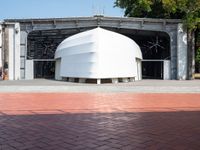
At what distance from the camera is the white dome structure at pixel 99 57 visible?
28.0 m

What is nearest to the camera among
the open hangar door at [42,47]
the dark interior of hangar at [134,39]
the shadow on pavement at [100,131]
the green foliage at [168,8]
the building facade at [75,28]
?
the shadow on pavement at [100,131]

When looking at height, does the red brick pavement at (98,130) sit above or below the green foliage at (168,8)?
below

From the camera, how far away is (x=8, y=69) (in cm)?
3597

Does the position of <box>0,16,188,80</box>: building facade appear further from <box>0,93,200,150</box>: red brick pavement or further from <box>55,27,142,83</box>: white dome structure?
<box>0,93,200,150</box>: red brick pavement

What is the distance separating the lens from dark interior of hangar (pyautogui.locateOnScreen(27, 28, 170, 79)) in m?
40.0

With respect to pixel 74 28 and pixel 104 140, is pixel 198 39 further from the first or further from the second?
pixel 104 140

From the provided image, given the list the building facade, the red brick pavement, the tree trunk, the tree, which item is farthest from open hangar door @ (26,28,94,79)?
the red brick pavement

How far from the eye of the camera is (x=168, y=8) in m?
35.0

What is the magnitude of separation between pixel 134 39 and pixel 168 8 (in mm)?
11613

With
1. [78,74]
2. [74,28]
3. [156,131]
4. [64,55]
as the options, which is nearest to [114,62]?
[78,74]

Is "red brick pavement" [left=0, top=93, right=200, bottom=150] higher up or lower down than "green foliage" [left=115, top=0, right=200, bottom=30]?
lower down

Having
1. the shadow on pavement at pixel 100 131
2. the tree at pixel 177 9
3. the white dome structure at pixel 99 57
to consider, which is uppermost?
the tree at pixel 177 9

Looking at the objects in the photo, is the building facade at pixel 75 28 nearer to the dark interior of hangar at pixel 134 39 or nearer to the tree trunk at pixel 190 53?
the tree trunk at pixel 190 53

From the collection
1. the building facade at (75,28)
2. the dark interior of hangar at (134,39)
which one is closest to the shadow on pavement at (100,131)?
the building facade at (75,28)
